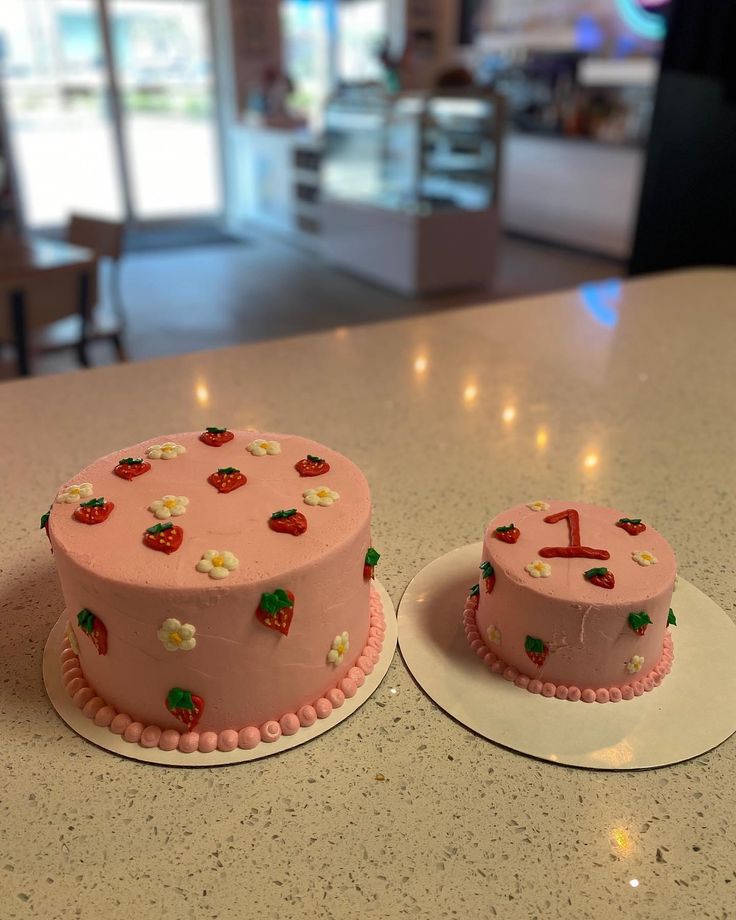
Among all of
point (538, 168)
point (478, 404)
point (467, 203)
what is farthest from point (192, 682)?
point (538, 168)

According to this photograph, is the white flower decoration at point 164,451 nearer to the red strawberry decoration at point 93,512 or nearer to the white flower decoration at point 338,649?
the red strawberry decoration at point 93,512

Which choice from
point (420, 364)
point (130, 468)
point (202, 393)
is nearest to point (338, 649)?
point (130, 468)

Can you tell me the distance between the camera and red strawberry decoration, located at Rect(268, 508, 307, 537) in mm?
725

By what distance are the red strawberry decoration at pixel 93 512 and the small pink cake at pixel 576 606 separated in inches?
15.2

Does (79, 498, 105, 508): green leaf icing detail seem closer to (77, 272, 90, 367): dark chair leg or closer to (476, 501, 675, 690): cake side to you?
(476, 501, 675, 690): cake side

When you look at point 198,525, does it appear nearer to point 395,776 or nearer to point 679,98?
point 395,776

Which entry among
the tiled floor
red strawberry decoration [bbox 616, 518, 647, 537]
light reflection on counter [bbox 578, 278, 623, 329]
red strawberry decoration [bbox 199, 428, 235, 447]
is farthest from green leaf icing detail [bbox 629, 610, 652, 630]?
the tiled floor

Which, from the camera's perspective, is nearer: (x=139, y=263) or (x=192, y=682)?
(x=192, y=682)

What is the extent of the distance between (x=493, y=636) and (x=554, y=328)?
4.04 feet

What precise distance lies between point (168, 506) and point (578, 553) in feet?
1.36

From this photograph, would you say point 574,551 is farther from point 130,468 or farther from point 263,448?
point 130,468

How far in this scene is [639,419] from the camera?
1.41 metres

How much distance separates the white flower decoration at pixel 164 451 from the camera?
860mm

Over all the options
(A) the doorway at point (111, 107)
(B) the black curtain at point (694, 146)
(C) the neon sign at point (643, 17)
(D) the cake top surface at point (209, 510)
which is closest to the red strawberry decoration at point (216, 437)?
(D) the cake top surface at point (209, 510)
